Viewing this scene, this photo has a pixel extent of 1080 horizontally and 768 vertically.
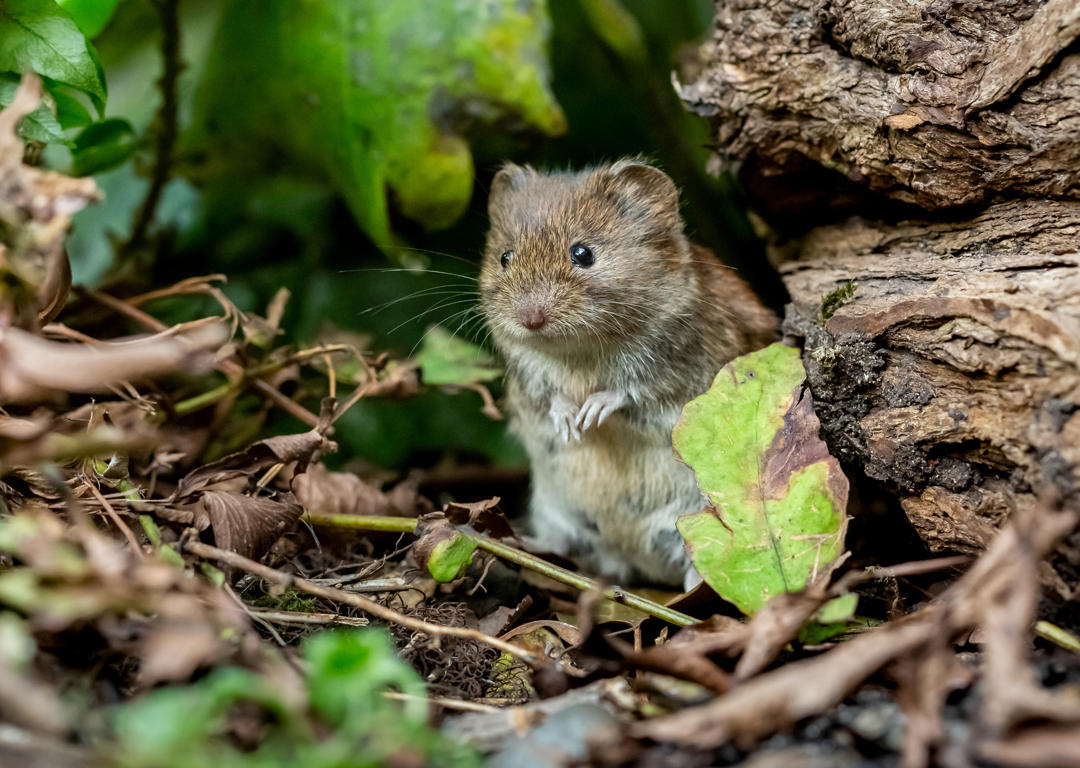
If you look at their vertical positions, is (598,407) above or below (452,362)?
above

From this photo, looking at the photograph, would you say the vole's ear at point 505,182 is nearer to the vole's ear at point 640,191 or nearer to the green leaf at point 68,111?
the vole's ear at point 640,191

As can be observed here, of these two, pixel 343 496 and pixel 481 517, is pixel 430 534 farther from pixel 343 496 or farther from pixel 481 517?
pixel 343 496

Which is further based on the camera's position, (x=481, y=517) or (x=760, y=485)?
(x=481, y=517)

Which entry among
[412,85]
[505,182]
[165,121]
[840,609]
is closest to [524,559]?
[840,609]

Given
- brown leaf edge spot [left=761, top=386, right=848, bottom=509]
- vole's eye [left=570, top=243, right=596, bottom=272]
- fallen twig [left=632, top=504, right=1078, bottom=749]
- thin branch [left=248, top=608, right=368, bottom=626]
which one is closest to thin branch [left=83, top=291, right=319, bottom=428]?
thin branch [left=248, top=608, right=368, bottom=626]

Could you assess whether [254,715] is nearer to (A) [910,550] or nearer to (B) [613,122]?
(A) [910,550]

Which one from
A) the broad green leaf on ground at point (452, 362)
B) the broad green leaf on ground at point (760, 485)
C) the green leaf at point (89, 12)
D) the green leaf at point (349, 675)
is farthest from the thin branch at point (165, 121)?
the green leaf at point (349, 675)

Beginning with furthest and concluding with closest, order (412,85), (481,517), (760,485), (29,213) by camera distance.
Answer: (412,85) < (481,517) < (760,485) < (29,213)
